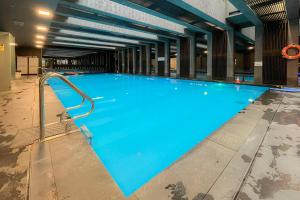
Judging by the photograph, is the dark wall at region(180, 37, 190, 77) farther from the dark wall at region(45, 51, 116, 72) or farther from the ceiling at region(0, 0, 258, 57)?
the dark wall at region(45, 51, 116, 72)

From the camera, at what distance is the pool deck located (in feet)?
4.49

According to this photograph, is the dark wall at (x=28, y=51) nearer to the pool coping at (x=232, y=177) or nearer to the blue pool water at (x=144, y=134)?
the blue pool water at (x=144, y=134)

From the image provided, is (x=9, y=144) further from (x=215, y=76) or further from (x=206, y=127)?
(x=215, y=76)

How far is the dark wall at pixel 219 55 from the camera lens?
1255 cm

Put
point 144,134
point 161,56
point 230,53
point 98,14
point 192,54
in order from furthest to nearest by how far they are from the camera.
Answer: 1. point 161,56
2. point 192,54
3. point 230,53
4. point 98,14
5. point 144,134

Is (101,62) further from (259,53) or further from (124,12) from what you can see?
(259,53)

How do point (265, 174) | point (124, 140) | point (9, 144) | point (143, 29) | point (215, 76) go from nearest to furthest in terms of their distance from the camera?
point (265, 174)
point (9, 144)
point (124, 140)
point (143, 29)
point (215, 76)

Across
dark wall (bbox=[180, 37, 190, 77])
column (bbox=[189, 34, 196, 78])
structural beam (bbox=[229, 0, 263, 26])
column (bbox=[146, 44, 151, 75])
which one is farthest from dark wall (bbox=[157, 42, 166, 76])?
structural beam (bbox=[229, 0, 263, 26])

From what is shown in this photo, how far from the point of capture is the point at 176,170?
5.73 ft

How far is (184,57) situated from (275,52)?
23.4 ft

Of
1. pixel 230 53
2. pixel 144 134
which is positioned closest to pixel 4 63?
pixel 144 134

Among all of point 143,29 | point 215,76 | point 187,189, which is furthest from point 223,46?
point 187,189

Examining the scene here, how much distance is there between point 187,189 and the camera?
1442 millimetres

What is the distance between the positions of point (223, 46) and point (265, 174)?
12566 millimetres
